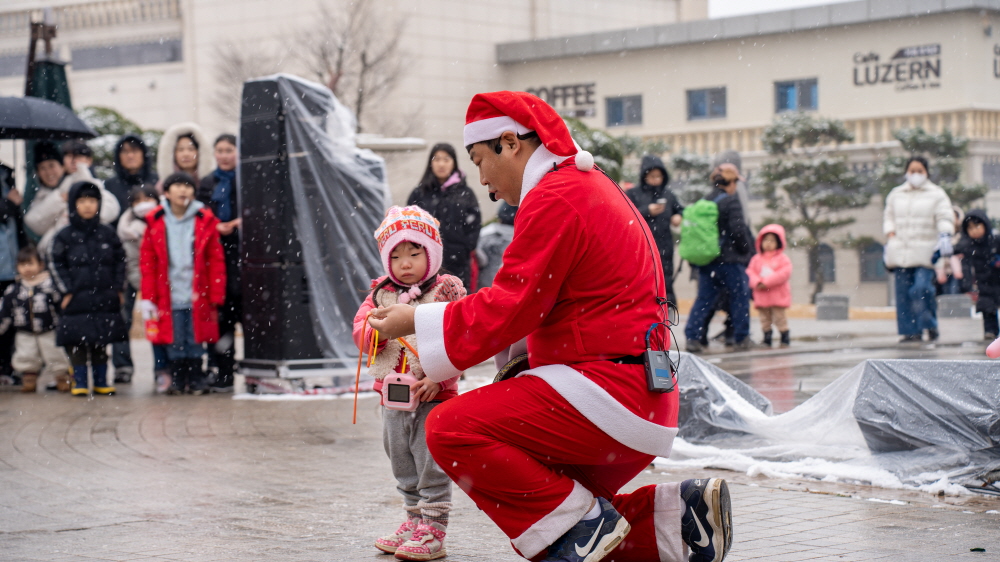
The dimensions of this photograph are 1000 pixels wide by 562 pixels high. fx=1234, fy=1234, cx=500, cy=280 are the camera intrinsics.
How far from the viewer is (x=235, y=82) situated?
3997 centimetres

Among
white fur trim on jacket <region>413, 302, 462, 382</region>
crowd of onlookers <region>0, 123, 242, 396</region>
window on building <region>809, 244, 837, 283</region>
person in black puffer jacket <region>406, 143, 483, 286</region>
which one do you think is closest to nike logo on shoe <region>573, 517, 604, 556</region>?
white fur trim on jacket <region>413, 302, 462, 382</region>

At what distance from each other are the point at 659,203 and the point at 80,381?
19.3 ft

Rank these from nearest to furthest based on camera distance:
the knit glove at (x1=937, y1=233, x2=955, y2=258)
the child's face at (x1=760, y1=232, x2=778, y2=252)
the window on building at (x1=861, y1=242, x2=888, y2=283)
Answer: the knit glove at (x1=937, y1=233, x2=955, y2=258)
the child's face at (x1=760, y1=232, x2=778, y2=252)
the window on building at (x1=861, y1=242, x2=888, y2=283)

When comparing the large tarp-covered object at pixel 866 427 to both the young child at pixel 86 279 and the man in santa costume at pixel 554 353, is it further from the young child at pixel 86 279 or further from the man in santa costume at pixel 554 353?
the young child at pixel 86 279

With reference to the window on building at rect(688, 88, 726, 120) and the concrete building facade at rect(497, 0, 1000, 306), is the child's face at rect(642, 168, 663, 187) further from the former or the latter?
the window on building at rect(688, 88, 726, 120)

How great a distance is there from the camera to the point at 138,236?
36.5 ft

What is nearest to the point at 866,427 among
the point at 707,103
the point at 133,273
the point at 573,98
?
the point at 133,273

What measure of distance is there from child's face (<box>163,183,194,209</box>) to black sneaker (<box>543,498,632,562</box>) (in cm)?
720

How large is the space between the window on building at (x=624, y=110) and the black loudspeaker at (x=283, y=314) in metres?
28.3

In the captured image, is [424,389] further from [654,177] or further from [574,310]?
[654,177]

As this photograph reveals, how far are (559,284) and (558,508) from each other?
2.31 ft

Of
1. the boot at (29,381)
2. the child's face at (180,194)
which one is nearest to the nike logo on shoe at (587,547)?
the child's face at (180,194)

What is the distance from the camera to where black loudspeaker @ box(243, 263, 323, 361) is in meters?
10.1

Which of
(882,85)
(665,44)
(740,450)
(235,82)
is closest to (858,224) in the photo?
(882,85)
